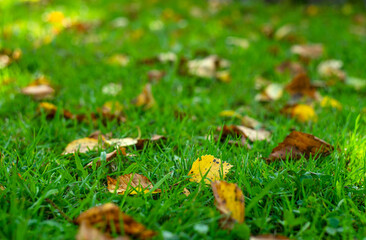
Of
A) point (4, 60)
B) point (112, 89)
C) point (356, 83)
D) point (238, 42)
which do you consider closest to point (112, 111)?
point (112, 89)

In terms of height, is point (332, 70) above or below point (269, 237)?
below

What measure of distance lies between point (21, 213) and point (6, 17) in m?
3.13

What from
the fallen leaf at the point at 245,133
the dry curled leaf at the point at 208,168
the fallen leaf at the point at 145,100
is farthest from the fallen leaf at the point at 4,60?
the dry curled leaf at the point at 208,168

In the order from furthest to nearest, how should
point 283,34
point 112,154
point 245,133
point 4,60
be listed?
point 283,34 < point 4,60 < point 245,133 < point 112,154

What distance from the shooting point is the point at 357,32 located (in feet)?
13.0

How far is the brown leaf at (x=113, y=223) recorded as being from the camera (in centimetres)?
90

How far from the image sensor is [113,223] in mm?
906

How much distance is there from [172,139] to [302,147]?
0.57 metres

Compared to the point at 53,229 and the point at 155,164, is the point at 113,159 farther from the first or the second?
the point at 53,229

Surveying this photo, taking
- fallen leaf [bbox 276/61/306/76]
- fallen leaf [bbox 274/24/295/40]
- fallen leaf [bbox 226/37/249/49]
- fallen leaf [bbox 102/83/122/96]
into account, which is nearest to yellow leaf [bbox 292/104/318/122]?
fallen leaf [bbox 276/61/306/76]

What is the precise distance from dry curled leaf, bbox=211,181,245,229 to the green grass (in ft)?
0.11

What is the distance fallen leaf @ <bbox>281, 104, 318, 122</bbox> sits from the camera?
188 cm

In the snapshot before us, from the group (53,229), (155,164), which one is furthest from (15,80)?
(53,229)

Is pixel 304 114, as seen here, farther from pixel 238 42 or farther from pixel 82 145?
pixel 238 42
